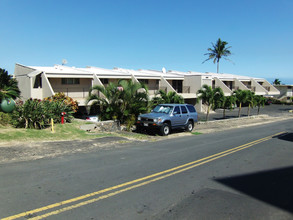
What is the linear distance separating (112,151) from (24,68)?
1778 centimetres

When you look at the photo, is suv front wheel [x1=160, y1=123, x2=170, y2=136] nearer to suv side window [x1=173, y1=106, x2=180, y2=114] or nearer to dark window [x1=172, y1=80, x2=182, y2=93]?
suv side window [x1=173, y1=106, x2=180, y2=114]

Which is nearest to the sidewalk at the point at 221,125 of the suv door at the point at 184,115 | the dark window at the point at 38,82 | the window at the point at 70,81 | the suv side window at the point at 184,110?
the suv door at the point at 184,115

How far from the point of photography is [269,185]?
657 cm

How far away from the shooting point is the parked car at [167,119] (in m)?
15.6

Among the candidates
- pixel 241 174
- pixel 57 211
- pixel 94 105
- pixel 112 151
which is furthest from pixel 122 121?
pixel 57 211

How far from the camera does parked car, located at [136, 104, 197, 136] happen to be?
51.2ft

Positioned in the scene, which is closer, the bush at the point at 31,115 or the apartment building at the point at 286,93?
the bush at the point at 31,115

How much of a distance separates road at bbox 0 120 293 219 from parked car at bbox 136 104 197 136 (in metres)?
5.91

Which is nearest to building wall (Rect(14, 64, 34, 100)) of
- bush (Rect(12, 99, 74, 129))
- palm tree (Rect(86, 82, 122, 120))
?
palm tree (Rect(86, 82, 122, 120))

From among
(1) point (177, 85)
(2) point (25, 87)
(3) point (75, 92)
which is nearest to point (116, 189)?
(2) point (25, 87)

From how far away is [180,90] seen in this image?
35938mm

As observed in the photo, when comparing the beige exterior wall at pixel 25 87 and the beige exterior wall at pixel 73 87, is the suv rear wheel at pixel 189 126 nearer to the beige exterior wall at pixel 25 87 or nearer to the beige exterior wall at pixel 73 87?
the beige exterior wall at pixel 73 87

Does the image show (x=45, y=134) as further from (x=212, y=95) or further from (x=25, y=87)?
(x=212, y=95)

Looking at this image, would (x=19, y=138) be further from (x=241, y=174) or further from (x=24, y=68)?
(x=24, y=68)
